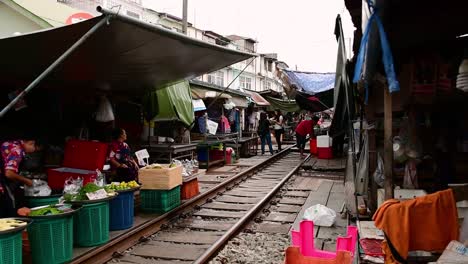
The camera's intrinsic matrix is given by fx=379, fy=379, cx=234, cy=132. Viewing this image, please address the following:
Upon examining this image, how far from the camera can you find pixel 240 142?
61.3ft

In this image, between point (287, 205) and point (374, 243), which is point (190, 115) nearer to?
point (287, 205)

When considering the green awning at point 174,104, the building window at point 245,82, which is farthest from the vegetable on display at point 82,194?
the building window at point 245,82

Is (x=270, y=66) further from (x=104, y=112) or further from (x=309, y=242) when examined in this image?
(x=309, y=242)

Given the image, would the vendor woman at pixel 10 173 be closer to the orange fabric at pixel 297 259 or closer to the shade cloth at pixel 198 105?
the orange fabric at pixel 297 259

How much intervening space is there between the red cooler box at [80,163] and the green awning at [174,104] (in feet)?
11.0

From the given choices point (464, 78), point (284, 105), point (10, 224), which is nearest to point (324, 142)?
point (284, 105)

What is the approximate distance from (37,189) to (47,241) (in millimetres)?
1510

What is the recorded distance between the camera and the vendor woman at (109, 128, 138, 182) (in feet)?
25.0

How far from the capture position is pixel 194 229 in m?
7.03

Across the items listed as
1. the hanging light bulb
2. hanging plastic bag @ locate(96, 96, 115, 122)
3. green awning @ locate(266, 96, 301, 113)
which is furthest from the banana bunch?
green awning @ locate(266, 96, 301, 113)

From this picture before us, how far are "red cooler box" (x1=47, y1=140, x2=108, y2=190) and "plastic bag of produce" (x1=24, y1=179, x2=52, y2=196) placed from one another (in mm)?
651

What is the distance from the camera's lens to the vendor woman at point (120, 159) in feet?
25.0

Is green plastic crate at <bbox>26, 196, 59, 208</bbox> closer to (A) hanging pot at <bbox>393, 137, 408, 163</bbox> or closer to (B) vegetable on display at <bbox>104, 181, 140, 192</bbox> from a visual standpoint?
(B) vegetable on display at <bbox>104, 181, 140, 192</bbox>

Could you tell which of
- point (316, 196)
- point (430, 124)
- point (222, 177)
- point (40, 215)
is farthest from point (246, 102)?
point (40, 215)
